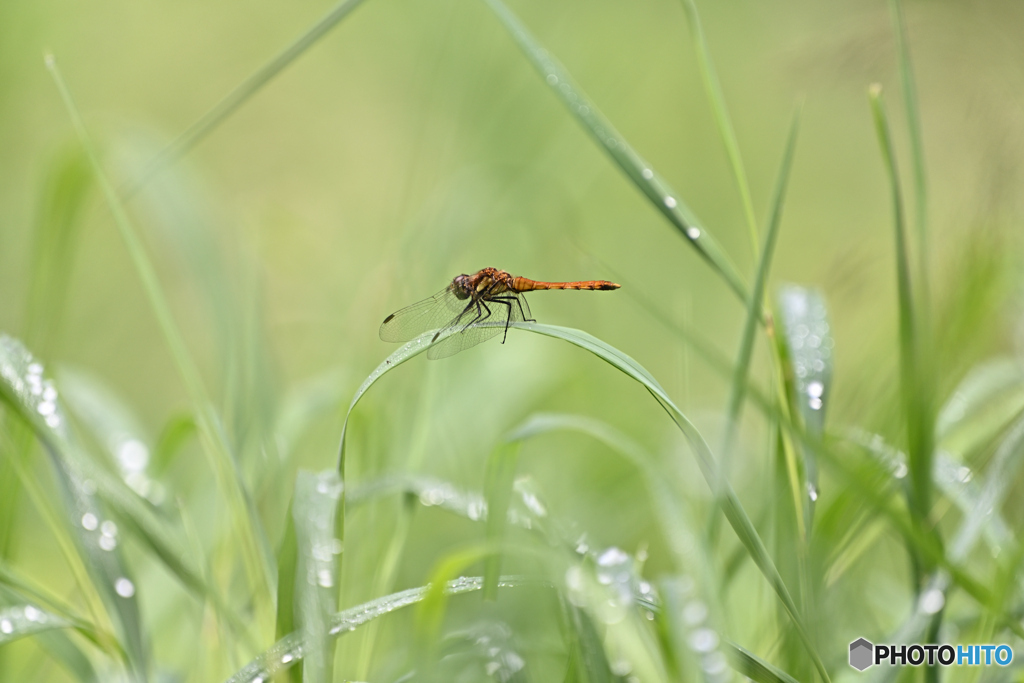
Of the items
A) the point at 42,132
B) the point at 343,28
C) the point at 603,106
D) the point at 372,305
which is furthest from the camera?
the point at 343,28

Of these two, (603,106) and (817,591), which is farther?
(603,106)

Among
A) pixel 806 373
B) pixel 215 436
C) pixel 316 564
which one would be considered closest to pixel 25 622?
pixel 215 436

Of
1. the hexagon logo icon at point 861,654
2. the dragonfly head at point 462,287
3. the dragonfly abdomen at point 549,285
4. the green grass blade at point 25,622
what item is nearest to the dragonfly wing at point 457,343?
the dragonfly head at point 462,287

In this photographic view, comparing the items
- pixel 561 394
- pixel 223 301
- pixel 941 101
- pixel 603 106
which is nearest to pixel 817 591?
pixel 223 301

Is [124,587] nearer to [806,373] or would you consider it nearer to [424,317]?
[424,317]

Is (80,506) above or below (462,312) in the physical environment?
below

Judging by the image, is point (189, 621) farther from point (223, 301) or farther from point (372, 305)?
point (372, 305)

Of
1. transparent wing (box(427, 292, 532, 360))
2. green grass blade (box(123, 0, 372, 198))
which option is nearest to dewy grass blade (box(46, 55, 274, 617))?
green grass blade (box(123, 0, 372, 198))
